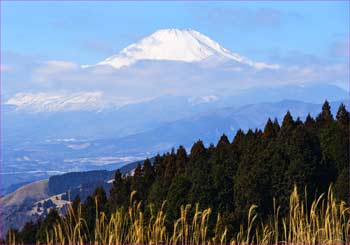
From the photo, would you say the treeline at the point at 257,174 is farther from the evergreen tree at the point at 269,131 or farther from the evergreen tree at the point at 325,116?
the evergreen tree at the point at 325,116

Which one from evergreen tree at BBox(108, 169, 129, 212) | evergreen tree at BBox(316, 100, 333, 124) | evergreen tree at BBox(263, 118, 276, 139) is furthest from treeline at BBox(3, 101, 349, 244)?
evergreen tree at BBox(316, 100, 333, 124)

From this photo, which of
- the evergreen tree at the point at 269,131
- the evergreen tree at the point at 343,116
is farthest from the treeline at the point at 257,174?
the evergreen tree at the point at 343,116

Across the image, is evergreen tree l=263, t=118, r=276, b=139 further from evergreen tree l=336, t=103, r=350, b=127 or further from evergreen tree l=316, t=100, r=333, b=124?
evergreen tree l=336, t=103, r=350, b=127

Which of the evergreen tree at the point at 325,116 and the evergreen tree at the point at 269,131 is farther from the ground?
the evergreen tree at the point at 325,116

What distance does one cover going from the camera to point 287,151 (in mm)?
44719

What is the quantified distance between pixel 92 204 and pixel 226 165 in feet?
34.2

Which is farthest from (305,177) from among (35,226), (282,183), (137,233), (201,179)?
(137,233)

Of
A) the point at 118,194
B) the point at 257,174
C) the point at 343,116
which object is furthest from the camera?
the point at 343,116

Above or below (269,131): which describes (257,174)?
below

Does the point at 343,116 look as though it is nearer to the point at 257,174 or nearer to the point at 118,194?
the point at 257,174

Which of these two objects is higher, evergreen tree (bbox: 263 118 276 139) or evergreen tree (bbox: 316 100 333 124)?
evergreen tree (bbox: 316 100 333 124)

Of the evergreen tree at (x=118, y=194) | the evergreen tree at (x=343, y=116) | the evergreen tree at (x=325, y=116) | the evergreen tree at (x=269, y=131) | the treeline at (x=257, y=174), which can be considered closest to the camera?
the treeline at (x=257, y=174)

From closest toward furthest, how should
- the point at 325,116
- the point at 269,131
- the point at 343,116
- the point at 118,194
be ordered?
the point at 269,131 → the point at 118,194 → the point at 343,116 → the point at 325,116

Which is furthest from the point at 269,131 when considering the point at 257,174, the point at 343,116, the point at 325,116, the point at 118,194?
the point at 118,194
